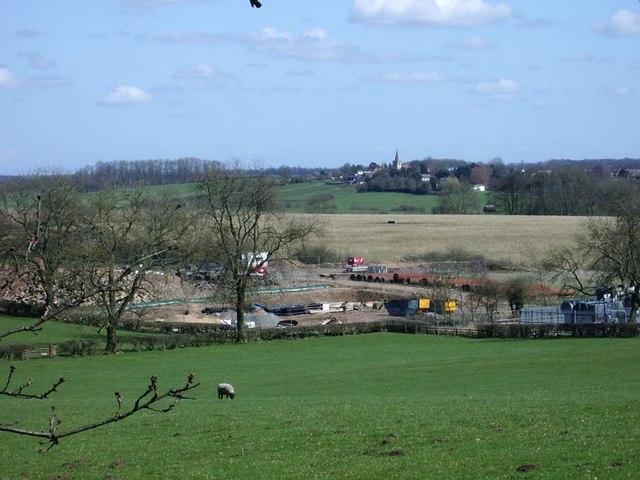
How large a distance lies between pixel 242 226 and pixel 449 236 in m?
55.8

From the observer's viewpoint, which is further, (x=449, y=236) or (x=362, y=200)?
(x=362, y=200)

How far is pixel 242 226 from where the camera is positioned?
58.8m

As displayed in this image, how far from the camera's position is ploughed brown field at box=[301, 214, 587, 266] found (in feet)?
314

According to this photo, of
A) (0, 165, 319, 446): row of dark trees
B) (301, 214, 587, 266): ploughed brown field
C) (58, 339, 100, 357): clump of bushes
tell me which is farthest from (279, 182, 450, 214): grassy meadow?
(58, 339, 100, 357): clump of bushes

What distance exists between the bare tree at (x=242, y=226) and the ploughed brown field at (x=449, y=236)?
82.9 ft

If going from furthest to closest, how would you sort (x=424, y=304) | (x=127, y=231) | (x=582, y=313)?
(x=424, y=304) → (x=582, y=313) → (x=127, y=231)

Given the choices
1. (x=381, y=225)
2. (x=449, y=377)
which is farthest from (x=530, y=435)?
(x=381, y=225)

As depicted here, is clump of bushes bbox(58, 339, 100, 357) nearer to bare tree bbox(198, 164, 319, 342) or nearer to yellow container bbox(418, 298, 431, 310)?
bare tree bbox(198, 164, 319, 342)

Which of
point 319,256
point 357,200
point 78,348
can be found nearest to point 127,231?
point 78,348

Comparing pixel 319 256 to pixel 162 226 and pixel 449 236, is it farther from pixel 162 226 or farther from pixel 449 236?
pixel 162 226

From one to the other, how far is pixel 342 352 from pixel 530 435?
1312 inches

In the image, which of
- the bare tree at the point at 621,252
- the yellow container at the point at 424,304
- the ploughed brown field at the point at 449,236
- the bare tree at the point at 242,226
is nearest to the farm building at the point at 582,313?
the bare tree at the point at 621,252

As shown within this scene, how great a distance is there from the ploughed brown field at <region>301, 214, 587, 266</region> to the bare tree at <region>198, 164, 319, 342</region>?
25.3 m

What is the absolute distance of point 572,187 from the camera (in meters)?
140
